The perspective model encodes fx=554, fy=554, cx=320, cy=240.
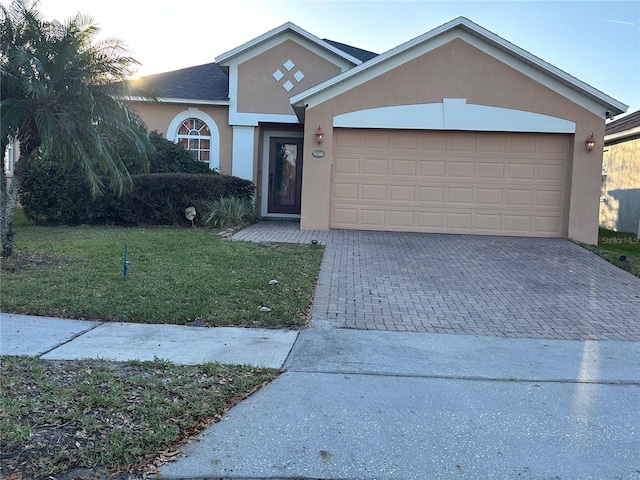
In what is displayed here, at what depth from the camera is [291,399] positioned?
14.5 ft

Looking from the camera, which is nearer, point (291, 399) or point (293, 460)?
point (293, 460)

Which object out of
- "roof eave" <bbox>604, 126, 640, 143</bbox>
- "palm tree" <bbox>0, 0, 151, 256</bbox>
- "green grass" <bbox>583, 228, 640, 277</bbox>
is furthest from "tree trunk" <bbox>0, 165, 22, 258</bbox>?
"roof eave" <bbox>604, 126, 640, 143</bbox>

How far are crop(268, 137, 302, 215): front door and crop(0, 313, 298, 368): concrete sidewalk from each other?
40.1 ft

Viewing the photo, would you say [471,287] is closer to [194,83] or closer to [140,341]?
[140,341]

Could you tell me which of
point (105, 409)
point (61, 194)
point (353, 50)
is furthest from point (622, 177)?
point (105, 409)

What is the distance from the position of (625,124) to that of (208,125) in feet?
47.3

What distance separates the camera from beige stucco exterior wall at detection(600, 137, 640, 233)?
18.1 metres

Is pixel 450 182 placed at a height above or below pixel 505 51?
below

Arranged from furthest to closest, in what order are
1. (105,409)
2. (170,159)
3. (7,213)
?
(170,159), (7,213), (105,409)

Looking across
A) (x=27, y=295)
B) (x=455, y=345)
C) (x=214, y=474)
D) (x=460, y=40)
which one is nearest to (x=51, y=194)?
(x=27, y=295)

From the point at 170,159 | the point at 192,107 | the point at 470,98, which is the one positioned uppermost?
the point at 192,107

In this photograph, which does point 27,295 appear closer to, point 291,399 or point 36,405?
point 36,405

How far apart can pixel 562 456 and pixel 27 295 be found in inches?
256

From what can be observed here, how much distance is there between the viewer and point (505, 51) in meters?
13.1
